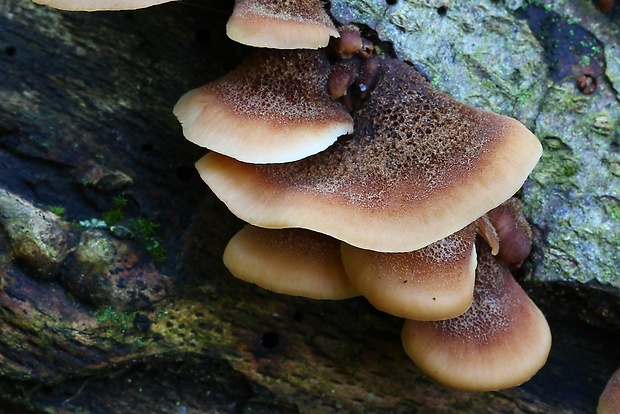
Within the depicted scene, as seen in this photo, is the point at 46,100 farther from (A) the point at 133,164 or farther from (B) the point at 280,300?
(B) the point at 280,300

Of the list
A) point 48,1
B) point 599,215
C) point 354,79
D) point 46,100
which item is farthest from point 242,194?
point 599,215

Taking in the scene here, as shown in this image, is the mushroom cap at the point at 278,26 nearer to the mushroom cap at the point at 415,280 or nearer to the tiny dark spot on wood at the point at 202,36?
the tiny dark spot on wood at the point at 202,36

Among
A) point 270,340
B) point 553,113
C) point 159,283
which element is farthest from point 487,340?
point 159,283

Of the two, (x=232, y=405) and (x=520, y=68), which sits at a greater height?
(x=520, y=68)

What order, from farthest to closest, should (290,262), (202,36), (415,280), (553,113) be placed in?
(202,36) < (553,113) < (290,262) < (415,280)

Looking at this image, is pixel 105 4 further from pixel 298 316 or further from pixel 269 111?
pixel 298 316

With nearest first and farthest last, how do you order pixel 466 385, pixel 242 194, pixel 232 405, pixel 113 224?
pixel 242 194 < pixel 466 385 < pixel 113 224 < pixel 232 405

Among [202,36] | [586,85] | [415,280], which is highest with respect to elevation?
[586,85]
